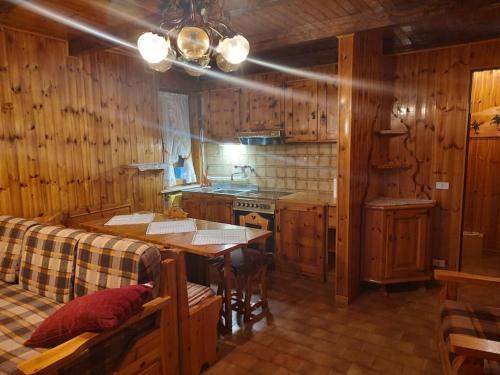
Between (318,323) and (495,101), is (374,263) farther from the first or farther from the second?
(495,101)

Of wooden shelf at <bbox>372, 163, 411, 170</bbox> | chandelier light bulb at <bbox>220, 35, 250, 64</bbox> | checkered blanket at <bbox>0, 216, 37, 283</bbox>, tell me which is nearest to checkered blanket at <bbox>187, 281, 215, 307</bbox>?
checkered blanket at <bbox>0, 216, 37, 283</bbox>

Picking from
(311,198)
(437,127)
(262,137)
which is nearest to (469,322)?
(311,198)

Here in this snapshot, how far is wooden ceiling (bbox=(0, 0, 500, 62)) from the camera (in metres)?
2.46

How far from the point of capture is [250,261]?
2.80 meters

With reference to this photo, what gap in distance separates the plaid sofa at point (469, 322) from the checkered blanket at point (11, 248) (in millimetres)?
2903

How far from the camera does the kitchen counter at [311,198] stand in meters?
3.62

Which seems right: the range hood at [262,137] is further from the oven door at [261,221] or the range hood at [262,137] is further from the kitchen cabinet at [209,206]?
the oven door at [261,221]

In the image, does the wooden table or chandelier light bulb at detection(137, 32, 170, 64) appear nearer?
chandelier light bulb at detection(137, 32, 170, 64)

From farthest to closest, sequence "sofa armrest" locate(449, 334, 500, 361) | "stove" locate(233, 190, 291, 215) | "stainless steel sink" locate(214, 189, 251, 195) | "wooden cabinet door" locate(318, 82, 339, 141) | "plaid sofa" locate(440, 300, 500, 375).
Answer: "stainless steel sink" locate(214, 189, 251, 195) → "stove" locate(233, 190, 291, 215) → "wooden cabinet door" locate(318, 82, 339, 141) → "plaid sofa" locate(440, 300, 500, 375) → "sofa armrest" locate(449, 334, 500, 361)

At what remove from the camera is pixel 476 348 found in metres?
1.46

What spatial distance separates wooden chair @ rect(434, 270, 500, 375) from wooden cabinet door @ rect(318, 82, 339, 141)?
6.98 feet

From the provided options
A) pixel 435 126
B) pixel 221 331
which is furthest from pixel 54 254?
pixel 435 126

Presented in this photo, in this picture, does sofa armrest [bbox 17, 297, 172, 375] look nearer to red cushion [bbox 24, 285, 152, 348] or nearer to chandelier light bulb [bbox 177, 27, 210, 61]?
red cushion [bbox 24, 285, 152, 348]

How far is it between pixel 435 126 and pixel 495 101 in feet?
5.27
